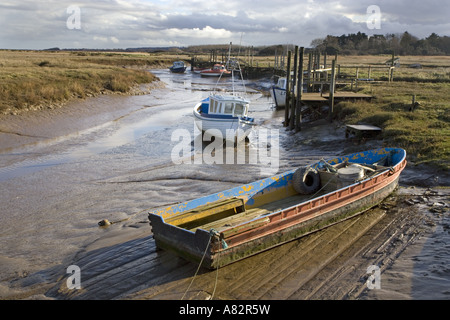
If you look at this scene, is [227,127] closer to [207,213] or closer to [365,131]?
[365,131]

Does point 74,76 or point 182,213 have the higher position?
point 74,76

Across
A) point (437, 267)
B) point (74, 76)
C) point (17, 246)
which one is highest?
point (74, 76)

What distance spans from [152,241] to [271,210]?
300 cm

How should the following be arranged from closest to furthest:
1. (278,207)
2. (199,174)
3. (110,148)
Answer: (278,207) < (199,174) < (110,148)

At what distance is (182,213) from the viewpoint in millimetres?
9367

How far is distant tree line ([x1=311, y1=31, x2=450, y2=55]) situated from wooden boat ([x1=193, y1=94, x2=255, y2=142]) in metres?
68.1

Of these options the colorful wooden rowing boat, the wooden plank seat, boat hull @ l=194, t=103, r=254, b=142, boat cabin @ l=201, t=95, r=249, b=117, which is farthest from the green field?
the wooden plank seat

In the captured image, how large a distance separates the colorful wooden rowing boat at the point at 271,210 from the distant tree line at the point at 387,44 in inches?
3048

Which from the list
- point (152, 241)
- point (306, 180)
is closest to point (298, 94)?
point (306, 180)

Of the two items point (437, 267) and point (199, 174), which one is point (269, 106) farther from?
point (437, 267)

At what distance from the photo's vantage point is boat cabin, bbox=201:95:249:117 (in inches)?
853

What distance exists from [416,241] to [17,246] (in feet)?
29.0

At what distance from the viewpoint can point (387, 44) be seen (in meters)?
97.1
